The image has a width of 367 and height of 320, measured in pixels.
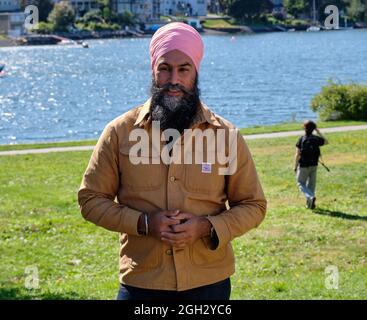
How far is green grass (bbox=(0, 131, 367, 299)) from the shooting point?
296 inches

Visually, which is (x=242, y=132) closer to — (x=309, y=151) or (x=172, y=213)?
(x=309, y=151)

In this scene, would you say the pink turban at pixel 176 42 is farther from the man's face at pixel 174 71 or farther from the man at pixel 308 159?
the man at pixel 308 159

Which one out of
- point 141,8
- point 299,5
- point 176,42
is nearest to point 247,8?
point 299,5

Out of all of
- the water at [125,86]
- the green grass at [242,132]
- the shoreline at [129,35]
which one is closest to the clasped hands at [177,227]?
the water at [125,86]

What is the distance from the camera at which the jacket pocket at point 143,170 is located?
338 cm

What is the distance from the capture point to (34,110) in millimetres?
45969

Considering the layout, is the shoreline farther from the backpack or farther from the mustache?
the mustache

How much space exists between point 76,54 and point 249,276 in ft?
365

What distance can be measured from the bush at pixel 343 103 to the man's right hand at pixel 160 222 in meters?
23.9

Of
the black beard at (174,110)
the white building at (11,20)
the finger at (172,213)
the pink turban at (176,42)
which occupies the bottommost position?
the white building at (11,20)

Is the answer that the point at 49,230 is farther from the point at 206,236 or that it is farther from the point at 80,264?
the point at 206,236

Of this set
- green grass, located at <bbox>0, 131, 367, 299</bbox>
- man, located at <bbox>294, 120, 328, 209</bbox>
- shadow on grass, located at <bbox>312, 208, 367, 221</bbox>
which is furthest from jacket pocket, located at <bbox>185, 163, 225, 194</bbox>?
man, located at <bbox>294, 120, 328, 209</bbox>

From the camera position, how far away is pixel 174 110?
3412mm

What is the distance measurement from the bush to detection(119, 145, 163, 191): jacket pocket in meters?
23.8
